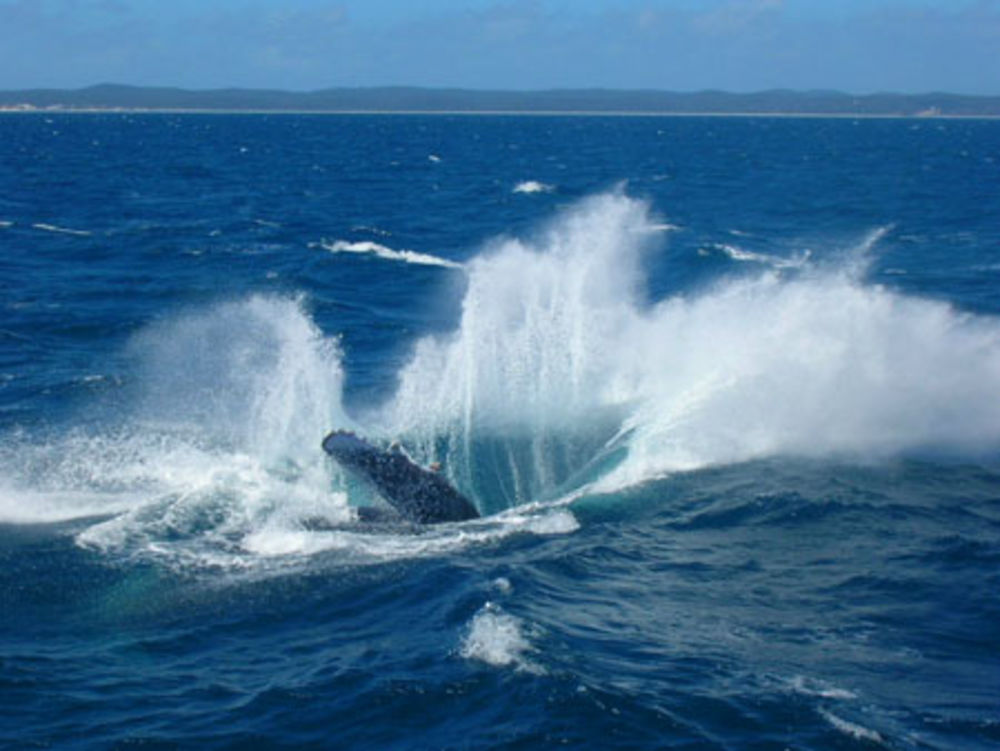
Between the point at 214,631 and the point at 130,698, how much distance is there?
207cm

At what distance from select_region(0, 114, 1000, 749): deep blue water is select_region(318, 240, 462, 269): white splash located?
204 centimetres

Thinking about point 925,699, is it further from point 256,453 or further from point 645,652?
point 256,453

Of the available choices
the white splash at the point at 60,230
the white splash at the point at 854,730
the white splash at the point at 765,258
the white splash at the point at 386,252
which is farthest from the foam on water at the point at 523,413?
the white splash at the point at 60,230

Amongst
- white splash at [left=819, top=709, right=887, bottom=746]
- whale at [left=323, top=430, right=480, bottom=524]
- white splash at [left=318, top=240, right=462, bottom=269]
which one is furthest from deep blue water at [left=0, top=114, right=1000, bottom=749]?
white splash at [left=318, top=240, right=462, bottom=269]

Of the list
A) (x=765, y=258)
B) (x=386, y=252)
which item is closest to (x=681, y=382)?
(x=765, y=258)

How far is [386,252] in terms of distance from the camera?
201ft

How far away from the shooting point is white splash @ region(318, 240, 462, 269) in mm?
58125

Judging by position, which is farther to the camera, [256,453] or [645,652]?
[256,453]

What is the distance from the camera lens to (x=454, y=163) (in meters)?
132

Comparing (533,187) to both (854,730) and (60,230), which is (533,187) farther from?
(854,730)

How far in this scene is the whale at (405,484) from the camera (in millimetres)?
22078

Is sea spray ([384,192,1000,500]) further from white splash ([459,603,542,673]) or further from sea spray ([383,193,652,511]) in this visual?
white splash ([459,603,542,673])

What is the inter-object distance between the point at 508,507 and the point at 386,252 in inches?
1526

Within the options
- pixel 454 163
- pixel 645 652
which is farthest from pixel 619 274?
pixel 454 163
